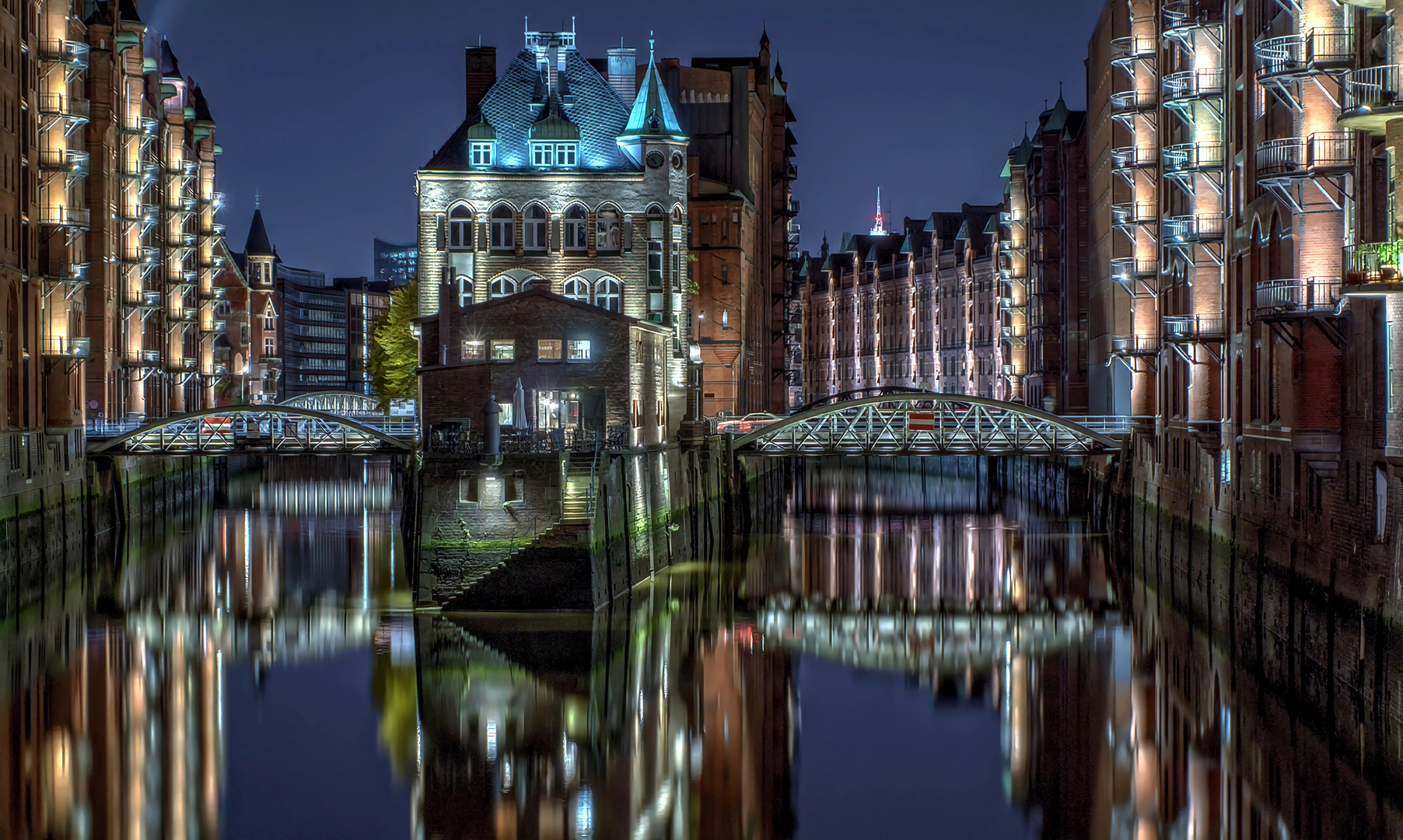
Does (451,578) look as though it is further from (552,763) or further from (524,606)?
(552,763)

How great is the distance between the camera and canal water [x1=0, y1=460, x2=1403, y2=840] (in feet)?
82.7

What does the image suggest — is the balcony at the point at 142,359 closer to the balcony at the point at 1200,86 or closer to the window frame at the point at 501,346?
the window frame at the point at 501,346

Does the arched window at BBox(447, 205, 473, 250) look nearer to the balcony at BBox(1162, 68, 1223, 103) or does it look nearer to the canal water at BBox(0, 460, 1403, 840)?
the canal water at BBox(0, 460, 1403, 840)

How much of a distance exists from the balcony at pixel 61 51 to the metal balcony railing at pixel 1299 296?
39.7 meters

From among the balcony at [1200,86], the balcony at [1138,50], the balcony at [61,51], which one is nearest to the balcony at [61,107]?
the balcony at [61,51]

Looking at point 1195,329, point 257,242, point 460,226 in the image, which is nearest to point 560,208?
point 460,226

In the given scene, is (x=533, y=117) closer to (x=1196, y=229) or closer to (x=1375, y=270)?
(x=1196, y=229)

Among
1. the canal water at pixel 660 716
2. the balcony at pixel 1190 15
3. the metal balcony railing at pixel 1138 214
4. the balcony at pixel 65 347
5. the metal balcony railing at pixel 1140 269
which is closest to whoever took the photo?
the canal water at pixel 660 716

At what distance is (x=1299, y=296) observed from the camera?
35.5m

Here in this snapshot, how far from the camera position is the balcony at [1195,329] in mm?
45031

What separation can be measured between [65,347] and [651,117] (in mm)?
22002

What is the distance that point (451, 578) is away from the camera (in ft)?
133

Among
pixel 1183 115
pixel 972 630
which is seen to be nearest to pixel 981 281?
pixel 1183 115

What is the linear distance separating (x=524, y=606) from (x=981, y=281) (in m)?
91.2
